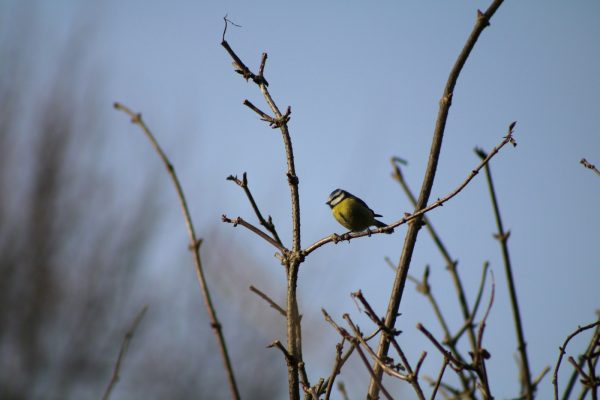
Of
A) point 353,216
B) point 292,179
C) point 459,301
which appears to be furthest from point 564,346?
point 353,216

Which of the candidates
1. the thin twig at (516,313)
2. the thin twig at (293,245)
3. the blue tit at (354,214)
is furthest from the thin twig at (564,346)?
the blue tit at (354,214)

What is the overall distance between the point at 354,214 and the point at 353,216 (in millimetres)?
17

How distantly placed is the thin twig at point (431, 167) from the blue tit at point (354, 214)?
3016 mm

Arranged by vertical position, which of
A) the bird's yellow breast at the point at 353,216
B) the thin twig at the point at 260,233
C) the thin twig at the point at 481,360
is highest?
the bird's yellow breast at the point at 353,216

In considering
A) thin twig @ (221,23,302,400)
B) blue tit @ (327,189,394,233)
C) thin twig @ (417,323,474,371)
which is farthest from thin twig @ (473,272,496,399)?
blue tit @ (327,189,394,233)

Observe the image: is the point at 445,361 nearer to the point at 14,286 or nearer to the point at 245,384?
the point at 245,384

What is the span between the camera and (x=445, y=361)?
40.6 inches

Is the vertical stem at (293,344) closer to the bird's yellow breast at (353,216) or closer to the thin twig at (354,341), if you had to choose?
the thin twig at (354,341)

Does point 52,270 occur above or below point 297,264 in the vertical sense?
above

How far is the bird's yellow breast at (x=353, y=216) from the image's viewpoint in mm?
4375

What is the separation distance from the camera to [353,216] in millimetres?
4371

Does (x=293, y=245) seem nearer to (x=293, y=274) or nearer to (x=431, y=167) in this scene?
(x=293, y=274)

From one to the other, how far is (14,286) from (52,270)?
640 millimetres

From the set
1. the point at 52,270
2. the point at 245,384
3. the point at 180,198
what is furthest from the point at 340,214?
the point at 52,270
